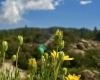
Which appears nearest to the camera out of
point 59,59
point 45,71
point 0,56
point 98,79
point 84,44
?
point 59,59

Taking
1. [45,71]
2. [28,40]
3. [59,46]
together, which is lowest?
[28,40]

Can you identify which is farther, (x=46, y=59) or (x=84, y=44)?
(x=84, y=44)

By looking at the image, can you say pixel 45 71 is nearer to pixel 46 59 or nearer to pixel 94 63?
pixel 46 59

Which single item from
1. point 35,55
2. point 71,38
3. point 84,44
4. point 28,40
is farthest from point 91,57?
point 28,40

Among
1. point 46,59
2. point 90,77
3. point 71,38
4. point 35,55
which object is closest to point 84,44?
point 71,38

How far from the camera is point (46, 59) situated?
442 centimetres

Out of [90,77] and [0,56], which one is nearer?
[0,56]

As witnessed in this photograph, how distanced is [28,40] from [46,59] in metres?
41.1

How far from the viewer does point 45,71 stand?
4055 millimetres

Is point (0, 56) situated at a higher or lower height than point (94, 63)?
higher

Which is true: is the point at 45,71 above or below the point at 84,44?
above

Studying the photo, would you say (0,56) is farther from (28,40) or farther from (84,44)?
(28,40)

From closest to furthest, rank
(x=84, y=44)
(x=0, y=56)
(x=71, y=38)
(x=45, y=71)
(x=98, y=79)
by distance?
1. (x=45, y=71)
2. (x=0, y=56)
3. (x=98, y=79)
4. (x=84, y=44)
5. (x=71, y=38)

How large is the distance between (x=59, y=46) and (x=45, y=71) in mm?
546
